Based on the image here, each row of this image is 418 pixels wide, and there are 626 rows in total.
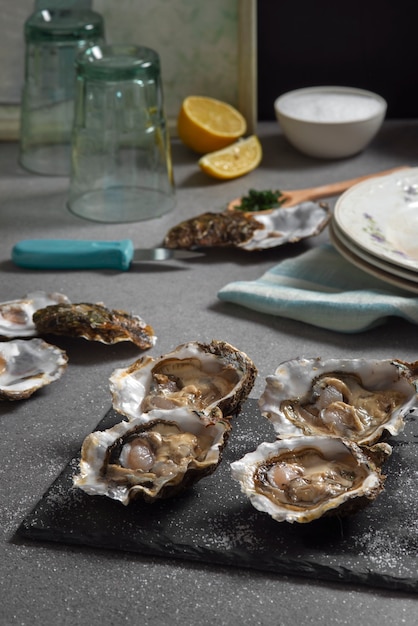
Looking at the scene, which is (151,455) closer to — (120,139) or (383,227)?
(383,227)

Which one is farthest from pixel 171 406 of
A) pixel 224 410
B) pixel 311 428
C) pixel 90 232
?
pixel 90 232

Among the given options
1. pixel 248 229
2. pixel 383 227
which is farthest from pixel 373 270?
pixel 248 229

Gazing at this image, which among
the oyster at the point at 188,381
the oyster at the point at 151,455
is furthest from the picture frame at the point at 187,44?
the oyster at the point at 151,455

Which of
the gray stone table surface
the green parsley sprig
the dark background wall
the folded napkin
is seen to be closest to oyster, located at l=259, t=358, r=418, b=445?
the gray stone table surface

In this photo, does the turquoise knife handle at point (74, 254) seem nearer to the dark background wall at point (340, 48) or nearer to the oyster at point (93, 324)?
the oyster at point (93, 324)

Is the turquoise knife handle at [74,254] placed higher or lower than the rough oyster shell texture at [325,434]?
lower

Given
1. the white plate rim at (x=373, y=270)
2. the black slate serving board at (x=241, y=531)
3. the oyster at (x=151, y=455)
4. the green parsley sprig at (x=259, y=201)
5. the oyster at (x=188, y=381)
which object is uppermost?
the oyster at (x=151, y=455)

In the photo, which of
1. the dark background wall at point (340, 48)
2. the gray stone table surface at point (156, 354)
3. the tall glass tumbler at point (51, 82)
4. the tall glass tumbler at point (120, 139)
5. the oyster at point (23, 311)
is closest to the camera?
the gray stone table surface at point (156, 354)

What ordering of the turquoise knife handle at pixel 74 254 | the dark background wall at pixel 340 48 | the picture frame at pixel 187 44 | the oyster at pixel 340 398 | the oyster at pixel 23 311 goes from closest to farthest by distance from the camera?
the oyster at pixel 340 398
the oyster at pixel 23 311
the turquoise knife handle at pixel 74 254
the picture frame at pixel 187 44
the dark background wall at pixel 340 48
